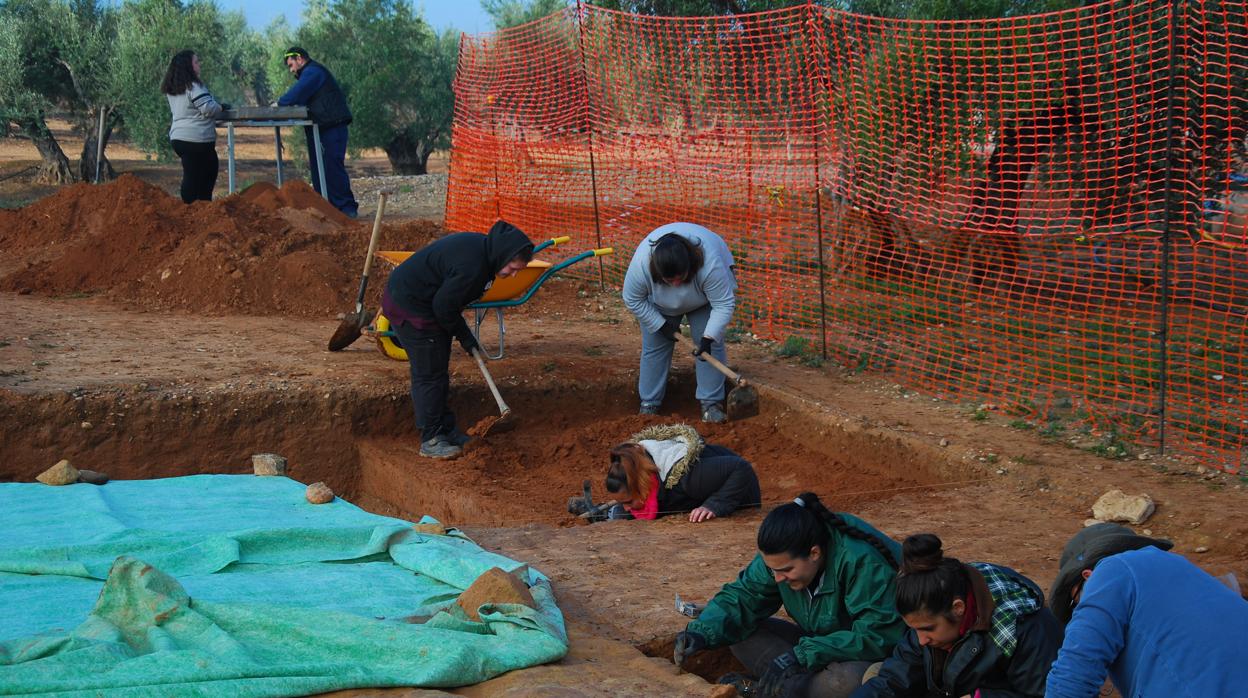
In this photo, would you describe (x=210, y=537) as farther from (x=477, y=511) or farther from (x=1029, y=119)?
(x=1029, y=119)

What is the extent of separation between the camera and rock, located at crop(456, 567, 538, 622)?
430cm

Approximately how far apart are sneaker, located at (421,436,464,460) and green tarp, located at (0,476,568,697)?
1625 mm

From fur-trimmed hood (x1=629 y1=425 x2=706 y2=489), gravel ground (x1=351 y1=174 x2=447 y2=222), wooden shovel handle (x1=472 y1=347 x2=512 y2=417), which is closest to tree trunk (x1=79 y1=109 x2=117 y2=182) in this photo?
gravel ground (x1=351 y1=174 x2=447 y2=222)

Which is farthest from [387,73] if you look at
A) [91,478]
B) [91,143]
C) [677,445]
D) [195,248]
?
[677,445]

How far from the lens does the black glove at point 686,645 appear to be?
4.11m

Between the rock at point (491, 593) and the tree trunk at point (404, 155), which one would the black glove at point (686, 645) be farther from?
the tree trunk at point (404, 155)

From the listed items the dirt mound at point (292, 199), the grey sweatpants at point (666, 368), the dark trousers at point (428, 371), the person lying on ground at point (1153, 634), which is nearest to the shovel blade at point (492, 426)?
the dark trousers at point (428, 371)

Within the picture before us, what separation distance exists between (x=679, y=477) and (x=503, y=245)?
198 centimetres

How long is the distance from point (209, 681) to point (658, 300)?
A: 4.60 metres

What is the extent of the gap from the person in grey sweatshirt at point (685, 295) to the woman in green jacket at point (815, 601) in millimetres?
3237

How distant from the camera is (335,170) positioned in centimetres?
1434

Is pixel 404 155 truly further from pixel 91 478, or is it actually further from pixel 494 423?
pixel 91 478

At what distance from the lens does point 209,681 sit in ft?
11.8

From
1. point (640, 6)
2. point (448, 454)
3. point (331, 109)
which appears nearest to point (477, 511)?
point (448, 454)
